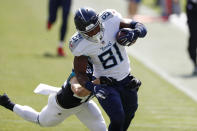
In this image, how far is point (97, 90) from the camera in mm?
5977

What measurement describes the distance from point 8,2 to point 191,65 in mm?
9791

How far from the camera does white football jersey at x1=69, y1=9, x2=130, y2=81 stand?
6.23m

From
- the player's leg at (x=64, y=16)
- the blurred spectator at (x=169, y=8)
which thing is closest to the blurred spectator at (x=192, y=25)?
the player's leg at (x=64, y=16)

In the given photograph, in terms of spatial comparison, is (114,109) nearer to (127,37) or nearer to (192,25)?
(127,37)

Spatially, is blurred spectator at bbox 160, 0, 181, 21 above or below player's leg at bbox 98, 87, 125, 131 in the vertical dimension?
below

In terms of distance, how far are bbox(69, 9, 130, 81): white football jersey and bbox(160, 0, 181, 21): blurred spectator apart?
10.5 meters

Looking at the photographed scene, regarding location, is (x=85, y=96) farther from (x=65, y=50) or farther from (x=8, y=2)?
(x=8, y=2)

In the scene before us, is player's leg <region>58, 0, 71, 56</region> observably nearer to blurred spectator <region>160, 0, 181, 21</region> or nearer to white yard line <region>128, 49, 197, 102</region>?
white yard line <region>128, 49, 197, 102</region>

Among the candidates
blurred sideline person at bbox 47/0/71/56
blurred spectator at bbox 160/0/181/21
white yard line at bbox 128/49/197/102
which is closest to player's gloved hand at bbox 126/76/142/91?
white yard line at bbox 128/49/197/102

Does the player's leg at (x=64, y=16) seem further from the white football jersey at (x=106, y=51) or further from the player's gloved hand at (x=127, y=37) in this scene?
the player's gloved hand at (x=127, y=37)

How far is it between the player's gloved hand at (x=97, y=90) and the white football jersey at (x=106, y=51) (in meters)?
0.33

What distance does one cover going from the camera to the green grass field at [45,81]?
8023mm

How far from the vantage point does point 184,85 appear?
34.8 ft

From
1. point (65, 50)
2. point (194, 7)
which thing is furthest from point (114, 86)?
point (65, 50)
